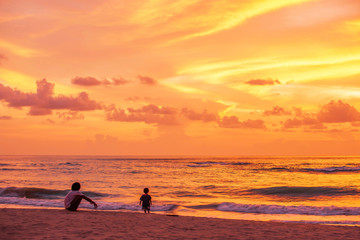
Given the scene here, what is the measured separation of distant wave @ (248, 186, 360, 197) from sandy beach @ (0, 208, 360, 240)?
18.5 m

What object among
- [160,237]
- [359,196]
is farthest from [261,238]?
[359,196]

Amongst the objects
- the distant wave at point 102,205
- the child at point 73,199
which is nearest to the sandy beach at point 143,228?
the child at point 73,199

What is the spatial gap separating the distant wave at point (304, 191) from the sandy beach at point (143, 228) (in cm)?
1846

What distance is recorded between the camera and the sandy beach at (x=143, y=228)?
11023 millimetres

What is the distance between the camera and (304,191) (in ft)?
109

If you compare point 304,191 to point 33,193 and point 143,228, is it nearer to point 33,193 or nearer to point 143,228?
point 143,228

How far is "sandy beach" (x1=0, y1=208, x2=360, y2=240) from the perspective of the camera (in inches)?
434

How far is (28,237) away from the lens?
33.4 feet

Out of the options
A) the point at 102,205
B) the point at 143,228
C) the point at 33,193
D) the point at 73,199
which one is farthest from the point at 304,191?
the point at 33,193

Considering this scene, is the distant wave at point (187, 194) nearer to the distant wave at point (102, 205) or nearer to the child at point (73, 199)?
the distant wave at point (102, 205)

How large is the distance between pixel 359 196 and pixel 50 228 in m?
26.1

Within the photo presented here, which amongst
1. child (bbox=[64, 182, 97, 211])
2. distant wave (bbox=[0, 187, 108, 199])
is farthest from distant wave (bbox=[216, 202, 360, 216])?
distant wave (bbox=[0, 187, 108, 199])

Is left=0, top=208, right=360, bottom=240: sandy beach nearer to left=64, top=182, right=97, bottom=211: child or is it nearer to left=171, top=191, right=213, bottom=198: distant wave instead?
left=64, top=182, right=97, bottom=211: child

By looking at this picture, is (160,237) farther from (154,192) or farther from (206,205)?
(154,192)
